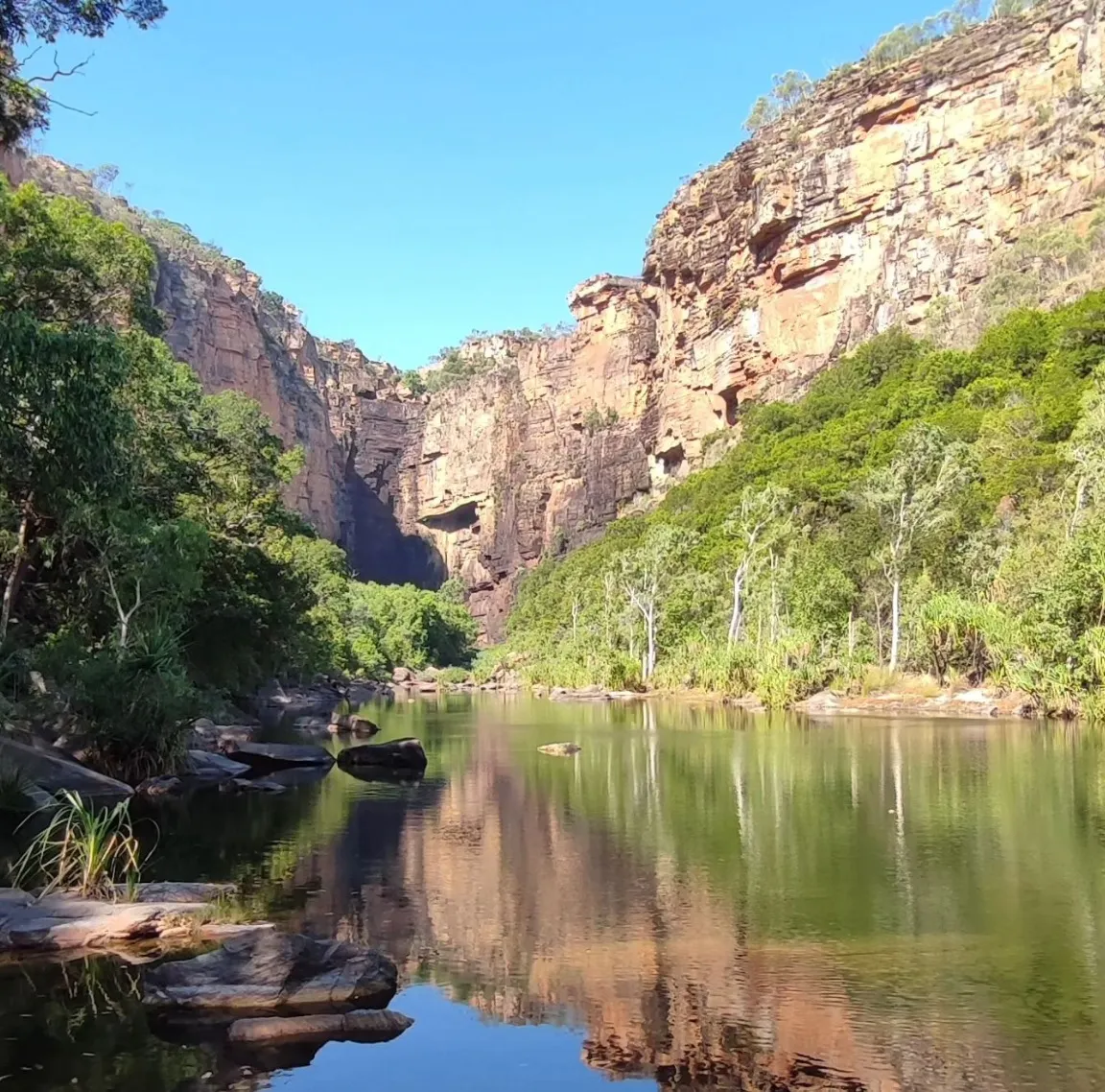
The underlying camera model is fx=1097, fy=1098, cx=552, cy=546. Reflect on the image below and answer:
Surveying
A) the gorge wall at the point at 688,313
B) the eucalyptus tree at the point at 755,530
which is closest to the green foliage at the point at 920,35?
the gorge wall at the point at 688,313

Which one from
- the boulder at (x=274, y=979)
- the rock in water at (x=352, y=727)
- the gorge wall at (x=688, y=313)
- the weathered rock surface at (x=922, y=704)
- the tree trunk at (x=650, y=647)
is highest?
the gorge wall at (x=688, y=313)

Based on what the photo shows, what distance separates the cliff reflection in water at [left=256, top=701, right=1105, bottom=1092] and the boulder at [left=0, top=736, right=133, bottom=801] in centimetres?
395

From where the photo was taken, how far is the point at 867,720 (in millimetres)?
34750

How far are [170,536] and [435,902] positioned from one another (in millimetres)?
16013

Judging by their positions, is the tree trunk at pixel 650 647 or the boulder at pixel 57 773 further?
the tree trunk at pixel 650 647

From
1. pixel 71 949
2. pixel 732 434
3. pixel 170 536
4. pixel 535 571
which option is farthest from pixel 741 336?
pixel 71 949

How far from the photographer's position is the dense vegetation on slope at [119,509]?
11.8 metres

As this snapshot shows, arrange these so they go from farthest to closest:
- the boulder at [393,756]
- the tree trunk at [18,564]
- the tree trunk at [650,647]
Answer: the tree trunk at [650,647], the boulder at [393,756], the tree trunk at [18,564]

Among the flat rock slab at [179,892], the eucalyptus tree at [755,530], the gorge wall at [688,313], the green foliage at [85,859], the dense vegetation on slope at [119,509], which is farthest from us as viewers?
the gorge wall at [688,313]

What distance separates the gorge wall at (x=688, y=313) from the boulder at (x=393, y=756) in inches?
2240

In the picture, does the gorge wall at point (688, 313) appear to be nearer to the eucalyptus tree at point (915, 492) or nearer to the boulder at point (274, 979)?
the eucalyptus tree at point (915, 492)

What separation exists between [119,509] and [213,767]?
5718mm

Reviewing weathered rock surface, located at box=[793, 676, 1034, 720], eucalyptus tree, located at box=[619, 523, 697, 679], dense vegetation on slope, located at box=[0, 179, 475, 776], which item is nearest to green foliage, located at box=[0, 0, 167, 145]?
dense vegetation on slope, located at box=[0, 179, 475, 776]

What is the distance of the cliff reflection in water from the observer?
7500 mm
